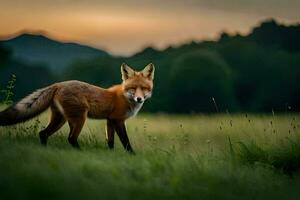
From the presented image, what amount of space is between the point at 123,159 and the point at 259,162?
7.51 ft

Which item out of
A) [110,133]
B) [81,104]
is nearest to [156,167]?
[81,104]

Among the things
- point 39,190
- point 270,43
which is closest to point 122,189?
point 39,190

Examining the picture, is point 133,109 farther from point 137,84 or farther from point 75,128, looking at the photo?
point 75,128

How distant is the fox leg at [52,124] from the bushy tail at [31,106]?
0.22 m

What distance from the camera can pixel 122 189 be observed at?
6.73 meters

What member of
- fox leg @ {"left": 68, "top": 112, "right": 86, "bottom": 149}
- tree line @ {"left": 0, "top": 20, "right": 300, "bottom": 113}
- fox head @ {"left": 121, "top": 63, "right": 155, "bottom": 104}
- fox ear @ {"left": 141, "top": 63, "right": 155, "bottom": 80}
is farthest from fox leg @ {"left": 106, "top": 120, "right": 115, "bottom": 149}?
A: tree line @ {"left": 0, "top": 20, "right": 300, "bottom": 113}

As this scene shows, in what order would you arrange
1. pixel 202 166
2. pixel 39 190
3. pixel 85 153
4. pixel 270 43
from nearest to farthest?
1. pixel 39 190
2. pixel 202 166
3. pixel 85 153
4. pixel 270 43

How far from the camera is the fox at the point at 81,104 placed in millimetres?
9398

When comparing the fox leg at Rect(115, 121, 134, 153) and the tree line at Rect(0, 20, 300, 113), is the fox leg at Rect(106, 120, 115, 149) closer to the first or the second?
the fox leg at Rect(115, 121, 134, 153)

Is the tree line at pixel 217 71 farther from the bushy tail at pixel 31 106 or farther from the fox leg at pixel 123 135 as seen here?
the bushy tail at pixel 31 106

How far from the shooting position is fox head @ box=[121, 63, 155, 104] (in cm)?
987

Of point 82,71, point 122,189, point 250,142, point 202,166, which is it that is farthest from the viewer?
point 82,71

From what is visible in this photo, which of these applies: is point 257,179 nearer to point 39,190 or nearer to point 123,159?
point 123,159

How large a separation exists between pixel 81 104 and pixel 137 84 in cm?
105
